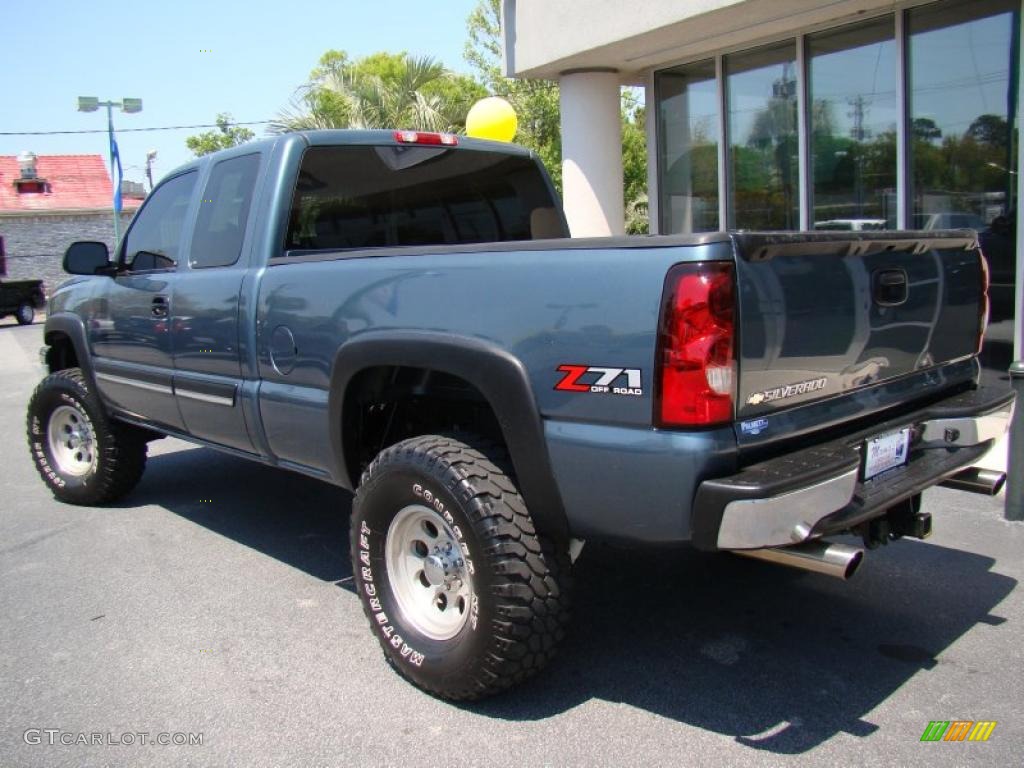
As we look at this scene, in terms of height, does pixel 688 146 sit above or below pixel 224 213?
above

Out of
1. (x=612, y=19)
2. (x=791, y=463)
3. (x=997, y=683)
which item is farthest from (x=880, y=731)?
(x=612, y=19)

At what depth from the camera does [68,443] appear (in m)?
5.94

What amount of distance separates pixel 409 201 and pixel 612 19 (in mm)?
5249

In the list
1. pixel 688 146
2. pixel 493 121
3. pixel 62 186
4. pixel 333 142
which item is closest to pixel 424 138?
pixel 333 142

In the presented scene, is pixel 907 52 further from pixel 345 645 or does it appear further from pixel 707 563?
pixel 345 645

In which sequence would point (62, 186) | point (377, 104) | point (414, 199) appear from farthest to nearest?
point (62, 186) → point (377, 104) → point (414, 199)

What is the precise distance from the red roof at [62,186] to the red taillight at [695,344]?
41.3m

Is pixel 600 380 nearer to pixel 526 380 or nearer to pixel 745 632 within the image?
pixel 526 380

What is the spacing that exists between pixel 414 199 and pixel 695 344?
246 cm

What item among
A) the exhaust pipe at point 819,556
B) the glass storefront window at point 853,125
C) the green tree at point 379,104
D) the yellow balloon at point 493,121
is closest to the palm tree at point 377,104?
the green tree at point 379,104

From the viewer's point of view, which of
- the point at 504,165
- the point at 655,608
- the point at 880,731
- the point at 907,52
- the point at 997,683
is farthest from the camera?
the point at 907,52

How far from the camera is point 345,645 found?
3.66 meters

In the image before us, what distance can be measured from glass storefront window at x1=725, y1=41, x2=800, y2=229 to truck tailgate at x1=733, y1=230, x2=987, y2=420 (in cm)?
577

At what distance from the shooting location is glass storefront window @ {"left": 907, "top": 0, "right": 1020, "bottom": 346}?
24.2 feet
